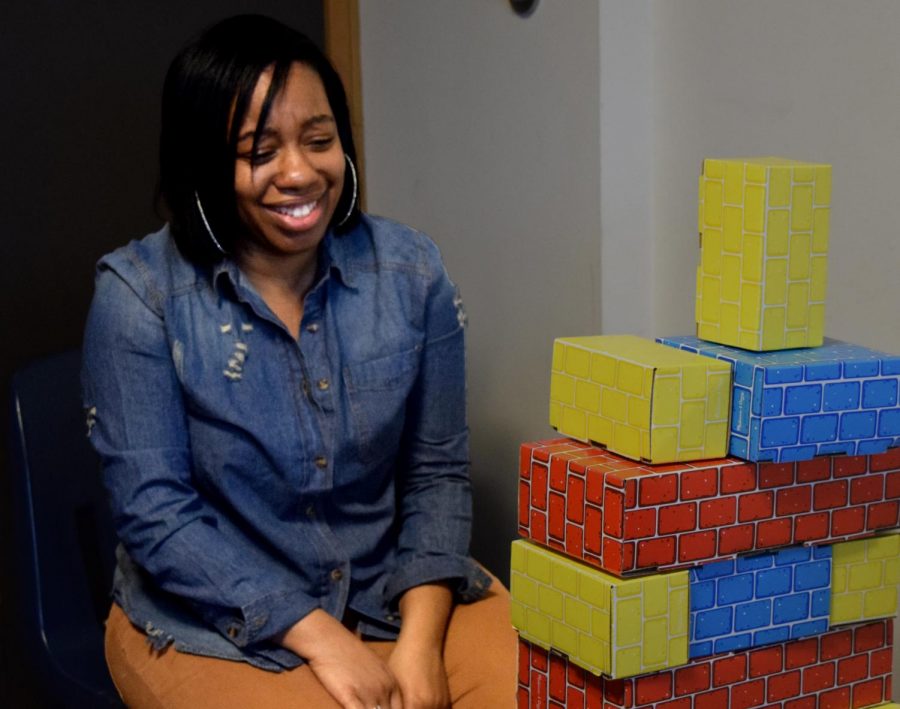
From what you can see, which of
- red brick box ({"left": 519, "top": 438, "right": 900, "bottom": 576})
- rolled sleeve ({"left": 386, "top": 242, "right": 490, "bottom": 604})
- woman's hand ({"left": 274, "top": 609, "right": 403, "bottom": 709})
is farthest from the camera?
rolled sleeve ({"left": 386, "top": 242, "right": 490, "bottom": 604})

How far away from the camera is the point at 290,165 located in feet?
4.98

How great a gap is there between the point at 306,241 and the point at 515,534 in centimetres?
79

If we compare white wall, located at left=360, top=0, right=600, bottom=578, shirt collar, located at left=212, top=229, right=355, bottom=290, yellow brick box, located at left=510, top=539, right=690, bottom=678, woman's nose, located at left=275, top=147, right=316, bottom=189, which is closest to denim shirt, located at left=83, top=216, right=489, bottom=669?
shirt collar, located at left=212, top=229, right=355, bottom=290

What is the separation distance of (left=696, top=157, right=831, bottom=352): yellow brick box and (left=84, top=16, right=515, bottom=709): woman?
0.53m

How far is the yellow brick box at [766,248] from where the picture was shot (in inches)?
46.4

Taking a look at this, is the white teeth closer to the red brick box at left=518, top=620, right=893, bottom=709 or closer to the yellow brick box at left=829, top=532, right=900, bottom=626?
the red brick box at left=518, top=620, right=893, bottom=709

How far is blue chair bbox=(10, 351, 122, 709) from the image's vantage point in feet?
5.77

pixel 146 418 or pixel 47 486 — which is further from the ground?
pixel 146 418

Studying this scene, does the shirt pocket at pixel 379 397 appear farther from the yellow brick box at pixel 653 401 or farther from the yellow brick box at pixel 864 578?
the yellow brick box at pixel 864 578

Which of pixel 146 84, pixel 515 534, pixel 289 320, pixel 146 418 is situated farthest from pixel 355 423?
pixel 146 84

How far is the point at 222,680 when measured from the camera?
147cm

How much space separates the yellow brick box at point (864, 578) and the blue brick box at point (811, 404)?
10 centimetres

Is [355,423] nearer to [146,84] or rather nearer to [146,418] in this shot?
[146,418]

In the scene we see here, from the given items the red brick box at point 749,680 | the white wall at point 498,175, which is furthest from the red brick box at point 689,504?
the white wall at point 498,175
